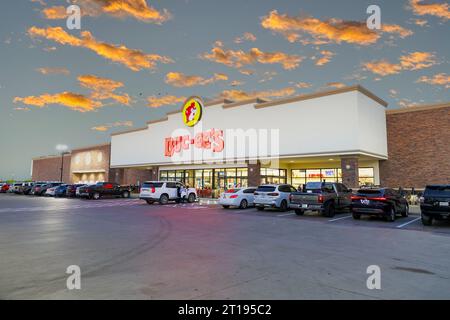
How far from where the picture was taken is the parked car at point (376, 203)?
15.1m

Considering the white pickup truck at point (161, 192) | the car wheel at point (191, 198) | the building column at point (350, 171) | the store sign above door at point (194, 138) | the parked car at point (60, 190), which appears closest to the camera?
the white pickup truck at point (161, 192)

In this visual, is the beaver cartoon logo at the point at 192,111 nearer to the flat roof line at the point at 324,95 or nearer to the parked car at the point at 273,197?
the flat roof line at the point at 324,95

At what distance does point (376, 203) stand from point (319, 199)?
9.29 feet

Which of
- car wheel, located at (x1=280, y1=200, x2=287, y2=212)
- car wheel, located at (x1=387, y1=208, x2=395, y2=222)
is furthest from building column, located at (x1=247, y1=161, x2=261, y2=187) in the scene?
car wheel, located at (x1=387, y1=208, x2=395, y2=222)

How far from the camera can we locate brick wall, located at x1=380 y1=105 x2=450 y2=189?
2695 cm

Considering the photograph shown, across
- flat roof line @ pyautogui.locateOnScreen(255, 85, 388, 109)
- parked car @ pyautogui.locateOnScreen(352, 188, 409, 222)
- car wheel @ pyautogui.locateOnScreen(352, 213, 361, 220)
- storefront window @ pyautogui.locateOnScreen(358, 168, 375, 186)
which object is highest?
flat roof line @ pyautogui.locateOnScreen(255, 85, 388, 109)

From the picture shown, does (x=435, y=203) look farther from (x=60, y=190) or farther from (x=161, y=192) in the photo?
(x=60, y=190)

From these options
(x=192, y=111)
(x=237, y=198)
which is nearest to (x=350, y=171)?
(x=237, y=198)

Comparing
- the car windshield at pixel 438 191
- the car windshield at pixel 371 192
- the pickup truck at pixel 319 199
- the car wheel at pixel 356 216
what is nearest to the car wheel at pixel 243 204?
the pickup truck at pixel 319 199

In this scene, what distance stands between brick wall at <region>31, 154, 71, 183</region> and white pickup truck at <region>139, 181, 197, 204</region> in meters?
53.1

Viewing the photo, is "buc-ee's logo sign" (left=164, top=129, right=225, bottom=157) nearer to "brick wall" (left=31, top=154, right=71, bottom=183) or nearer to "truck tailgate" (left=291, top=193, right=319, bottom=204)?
"truck tailgate" (left=291, top=193, right=319, bottom=204)

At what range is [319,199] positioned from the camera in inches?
669

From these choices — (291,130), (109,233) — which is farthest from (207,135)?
(109,233)

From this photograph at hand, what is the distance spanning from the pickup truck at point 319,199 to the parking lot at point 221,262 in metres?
4.85
